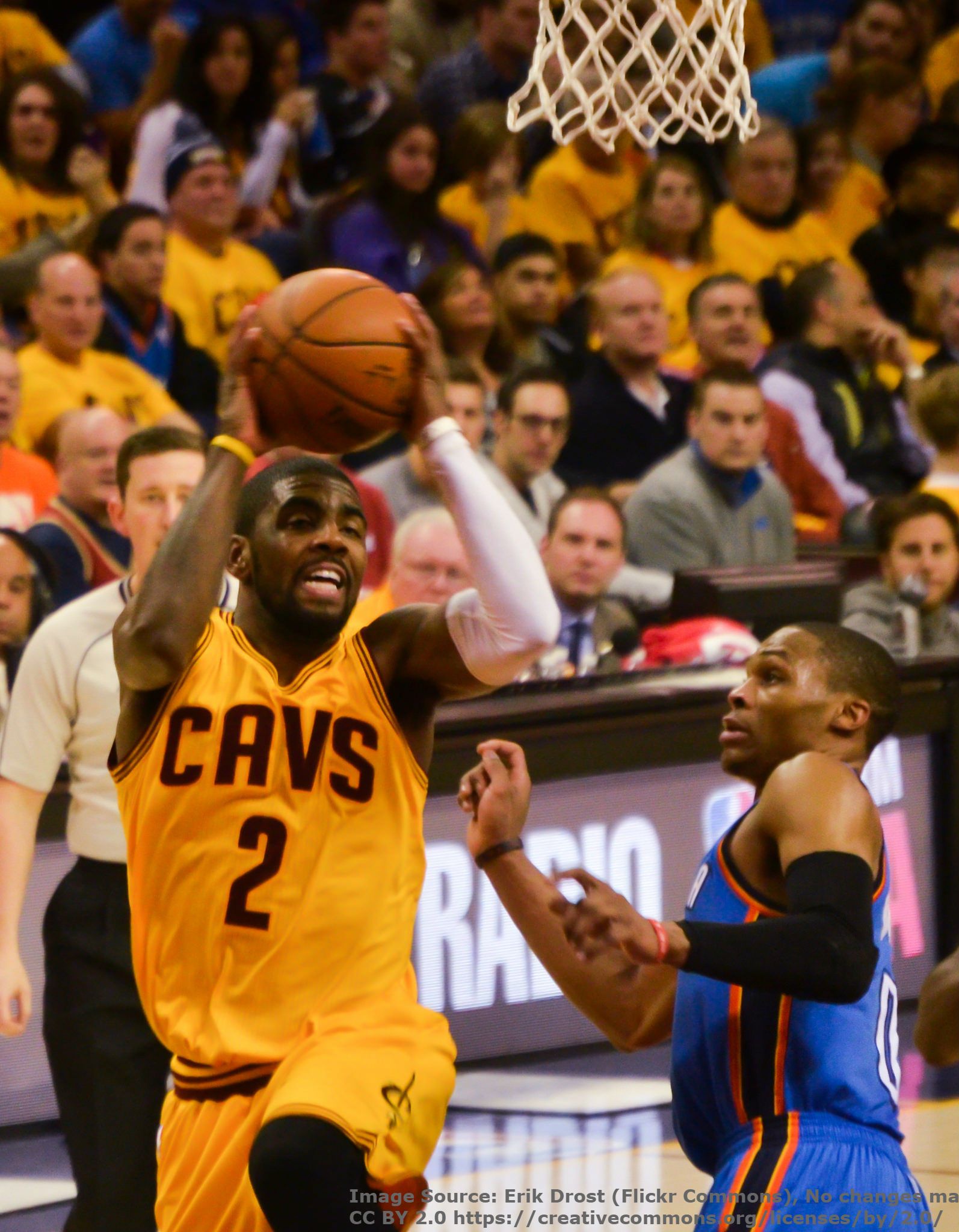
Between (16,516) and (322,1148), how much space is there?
403 cm

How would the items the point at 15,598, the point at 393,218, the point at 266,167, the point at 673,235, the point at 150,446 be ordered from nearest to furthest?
the point at 150,446 < the point at 15,598 < the point at 393,218 < the point at 673,235 < the point at 266,167

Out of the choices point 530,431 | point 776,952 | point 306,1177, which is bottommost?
point 306,1177

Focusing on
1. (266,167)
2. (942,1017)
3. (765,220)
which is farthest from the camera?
(765,220)

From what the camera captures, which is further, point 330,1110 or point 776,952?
point 330,1110

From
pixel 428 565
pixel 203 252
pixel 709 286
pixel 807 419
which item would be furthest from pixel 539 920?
pixel 203 252

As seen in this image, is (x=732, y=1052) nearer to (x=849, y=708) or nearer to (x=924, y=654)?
(x=849, y=708)

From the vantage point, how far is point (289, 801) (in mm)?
3141

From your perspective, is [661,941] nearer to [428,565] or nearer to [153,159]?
[428,565]

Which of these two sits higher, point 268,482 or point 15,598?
point 15,598

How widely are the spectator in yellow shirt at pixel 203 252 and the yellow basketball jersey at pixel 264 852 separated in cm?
532

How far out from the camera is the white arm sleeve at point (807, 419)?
8.58 m

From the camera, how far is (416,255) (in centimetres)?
880

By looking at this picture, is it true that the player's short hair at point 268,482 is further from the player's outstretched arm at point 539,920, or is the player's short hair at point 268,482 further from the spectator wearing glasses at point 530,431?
the spectator wearing glasses at point 530,431

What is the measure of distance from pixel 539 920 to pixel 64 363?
4.66m
